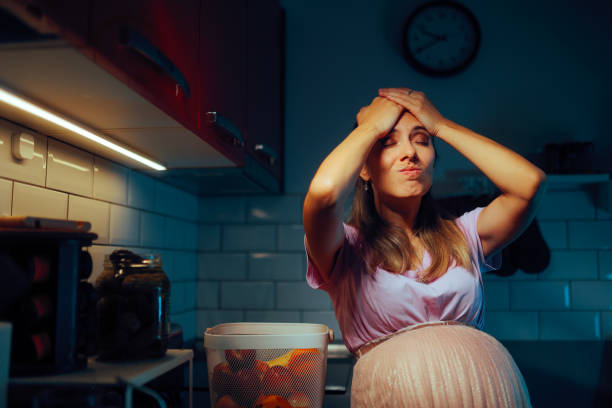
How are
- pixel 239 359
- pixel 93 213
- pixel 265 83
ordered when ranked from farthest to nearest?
→ pixel 265 83 → pixel 93 213 → pixel 239 359

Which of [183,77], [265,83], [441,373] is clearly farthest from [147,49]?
[265,83]

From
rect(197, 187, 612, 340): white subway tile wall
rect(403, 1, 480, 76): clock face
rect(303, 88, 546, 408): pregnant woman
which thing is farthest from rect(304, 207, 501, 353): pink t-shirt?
rect(403, 1, 480, 76): clock face

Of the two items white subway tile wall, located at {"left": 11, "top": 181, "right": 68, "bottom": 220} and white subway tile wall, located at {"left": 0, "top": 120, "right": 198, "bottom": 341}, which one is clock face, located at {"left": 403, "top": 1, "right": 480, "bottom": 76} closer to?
white subway tile wall, located at {"left": 0, "top": 120, "right": 198, "bottom": 341}

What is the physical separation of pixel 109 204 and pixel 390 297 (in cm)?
82

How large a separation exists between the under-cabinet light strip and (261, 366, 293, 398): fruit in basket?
0.61 metres

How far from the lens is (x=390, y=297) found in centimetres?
99

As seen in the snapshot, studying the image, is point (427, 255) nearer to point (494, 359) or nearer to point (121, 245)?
point (494, 359)

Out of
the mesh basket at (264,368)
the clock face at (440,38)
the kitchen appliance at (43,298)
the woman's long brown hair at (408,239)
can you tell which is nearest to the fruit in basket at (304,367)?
the mesh basket at (264,368)

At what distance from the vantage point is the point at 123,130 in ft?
3.50

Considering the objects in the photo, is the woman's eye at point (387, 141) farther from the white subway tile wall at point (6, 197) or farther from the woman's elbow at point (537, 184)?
the white subway tile wall at point (6, 197)

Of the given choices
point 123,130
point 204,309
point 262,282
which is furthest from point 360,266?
point 204,309

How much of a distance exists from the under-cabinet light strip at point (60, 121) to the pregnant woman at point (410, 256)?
49cm

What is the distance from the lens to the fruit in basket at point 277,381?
2.98 ft

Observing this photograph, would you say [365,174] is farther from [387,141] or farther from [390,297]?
[390,297]
